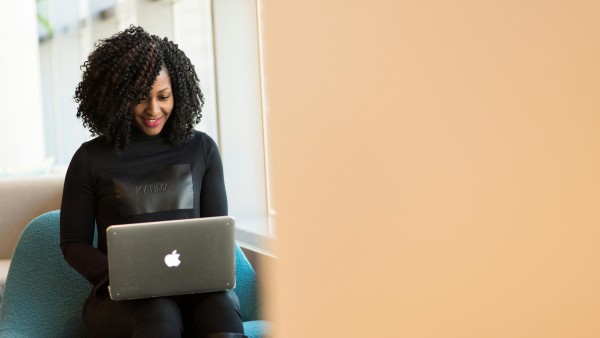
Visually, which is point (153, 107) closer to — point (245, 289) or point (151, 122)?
point (151, 122)

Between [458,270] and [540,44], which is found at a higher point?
[540,44]

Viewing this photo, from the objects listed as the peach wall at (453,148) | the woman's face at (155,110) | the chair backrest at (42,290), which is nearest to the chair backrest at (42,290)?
the chair backrest at (42,290)

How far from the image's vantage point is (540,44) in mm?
400

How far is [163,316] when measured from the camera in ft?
6.79

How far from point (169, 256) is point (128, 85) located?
56 centimetres

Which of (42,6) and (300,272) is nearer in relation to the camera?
(300,272)

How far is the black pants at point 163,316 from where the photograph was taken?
6.77ft

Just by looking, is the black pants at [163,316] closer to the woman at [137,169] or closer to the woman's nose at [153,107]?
the woman at [137,169]

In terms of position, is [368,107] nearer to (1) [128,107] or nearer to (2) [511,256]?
(2) [511,256]

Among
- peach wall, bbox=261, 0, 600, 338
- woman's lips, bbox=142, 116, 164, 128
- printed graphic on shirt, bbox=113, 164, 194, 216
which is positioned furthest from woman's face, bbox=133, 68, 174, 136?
peach wall, bbox=261, 0, 600, 338

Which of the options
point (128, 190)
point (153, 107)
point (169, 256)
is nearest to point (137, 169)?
point (128, 190)

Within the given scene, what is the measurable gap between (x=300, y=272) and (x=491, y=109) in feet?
0.39

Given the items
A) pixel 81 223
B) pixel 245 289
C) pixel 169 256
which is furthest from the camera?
pixel 245 289

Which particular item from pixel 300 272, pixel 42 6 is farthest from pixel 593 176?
pixel 42 6
